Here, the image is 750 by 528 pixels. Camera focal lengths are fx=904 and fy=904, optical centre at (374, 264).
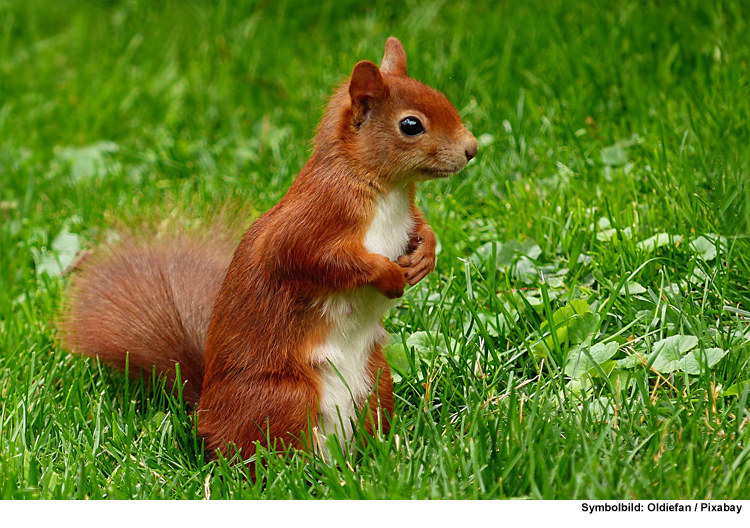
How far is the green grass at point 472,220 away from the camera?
209 cm

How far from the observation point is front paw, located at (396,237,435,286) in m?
2.19

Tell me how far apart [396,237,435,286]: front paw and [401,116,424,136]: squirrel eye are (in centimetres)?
30

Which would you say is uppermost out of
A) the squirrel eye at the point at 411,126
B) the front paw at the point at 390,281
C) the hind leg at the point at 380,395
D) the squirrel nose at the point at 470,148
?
the squirrel eye at the point at 411,126

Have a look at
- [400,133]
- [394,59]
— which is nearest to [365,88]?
[400,133]

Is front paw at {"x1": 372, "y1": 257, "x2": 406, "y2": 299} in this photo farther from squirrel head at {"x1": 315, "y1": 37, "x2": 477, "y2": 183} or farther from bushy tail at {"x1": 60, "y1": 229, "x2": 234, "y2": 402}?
bushy tail at {"x1": 60, "y1": 229, "x2": 234, "y2": 402}

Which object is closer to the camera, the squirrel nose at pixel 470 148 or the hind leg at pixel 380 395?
the squirrel nose at pixel 470 148

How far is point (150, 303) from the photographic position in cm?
265

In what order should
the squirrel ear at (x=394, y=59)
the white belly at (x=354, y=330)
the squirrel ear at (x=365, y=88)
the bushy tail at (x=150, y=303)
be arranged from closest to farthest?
the squirrel ear at (x=365, y=88), the white belly at (x=354, y=330), the squirrel ear at (x=394, y=59), the bushy tail at (x=150, y=303)

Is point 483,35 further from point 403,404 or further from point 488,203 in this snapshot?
point 403,404

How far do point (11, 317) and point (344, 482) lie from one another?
58.8 inches

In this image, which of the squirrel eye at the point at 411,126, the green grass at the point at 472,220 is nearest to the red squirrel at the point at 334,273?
the squirrel eye at the point at 411,126

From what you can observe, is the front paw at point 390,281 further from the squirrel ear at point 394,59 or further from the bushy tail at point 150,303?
the bushy tail at point 150,303

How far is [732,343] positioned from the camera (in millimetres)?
2389

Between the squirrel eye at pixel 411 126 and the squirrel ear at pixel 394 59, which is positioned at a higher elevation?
the squirrel ear at pixel 394 59
